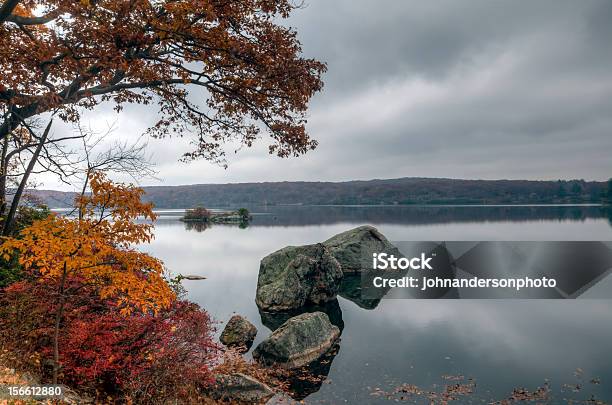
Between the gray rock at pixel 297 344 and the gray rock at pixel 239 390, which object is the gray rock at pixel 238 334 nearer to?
the gray rock at pixel 297 344

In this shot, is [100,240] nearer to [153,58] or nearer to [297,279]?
[153,58]

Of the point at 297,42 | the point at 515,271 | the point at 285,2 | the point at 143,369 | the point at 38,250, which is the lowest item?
the point at 515,271

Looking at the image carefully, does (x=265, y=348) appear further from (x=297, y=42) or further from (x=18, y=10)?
(x=18, y=10)

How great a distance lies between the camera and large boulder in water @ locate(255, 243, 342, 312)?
→ 22.4 metres

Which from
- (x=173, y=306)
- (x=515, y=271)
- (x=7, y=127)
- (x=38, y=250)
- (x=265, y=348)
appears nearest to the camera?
(x=38, y=250)

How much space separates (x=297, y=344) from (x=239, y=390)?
13.5 ft

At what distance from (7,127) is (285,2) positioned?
867 centimetres

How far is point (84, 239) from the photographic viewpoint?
707 cm

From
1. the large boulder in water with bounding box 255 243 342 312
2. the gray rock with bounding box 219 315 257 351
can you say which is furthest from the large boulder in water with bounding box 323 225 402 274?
the gray rock with bounding box 219 315 257 351

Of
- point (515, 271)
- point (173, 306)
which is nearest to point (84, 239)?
point (173, 306)

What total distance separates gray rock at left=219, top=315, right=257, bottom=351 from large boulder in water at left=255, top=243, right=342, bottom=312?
464cm

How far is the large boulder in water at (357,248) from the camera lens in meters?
32.4

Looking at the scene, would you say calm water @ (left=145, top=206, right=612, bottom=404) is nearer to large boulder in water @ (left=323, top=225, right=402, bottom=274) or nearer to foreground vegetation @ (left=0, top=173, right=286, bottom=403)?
foreground vegetation @ (left=0, top=173, right=286, bottom=403)

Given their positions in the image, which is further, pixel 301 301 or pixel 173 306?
pixel 301 301
